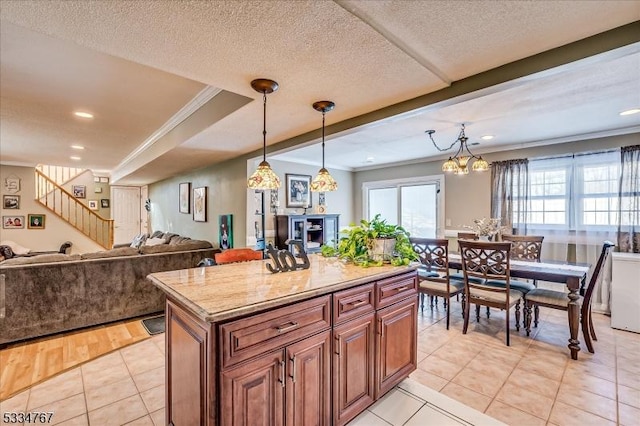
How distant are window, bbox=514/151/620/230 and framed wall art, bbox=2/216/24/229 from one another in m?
10.3

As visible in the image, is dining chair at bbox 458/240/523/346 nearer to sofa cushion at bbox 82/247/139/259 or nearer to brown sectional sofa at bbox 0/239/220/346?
brown sectional sofa at bbox 0/239/220/346

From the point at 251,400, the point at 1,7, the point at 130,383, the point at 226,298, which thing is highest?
the point at 1,7

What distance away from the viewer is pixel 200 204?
599 centimetres

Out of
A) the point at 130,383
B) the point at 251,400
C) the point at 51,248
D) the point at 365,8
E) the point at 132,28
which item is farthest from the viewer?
the point at 51,248

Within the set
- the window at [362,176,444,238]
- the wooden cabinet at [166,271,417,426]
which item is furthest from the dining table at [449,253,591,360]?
the window at [362,176,444,238]

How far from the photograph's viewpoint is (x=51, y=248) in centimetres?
713

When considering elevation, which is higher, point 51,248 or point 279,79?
point 279,79

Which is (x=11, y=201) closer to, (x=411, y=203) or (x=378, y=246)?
(x=378, y=246)

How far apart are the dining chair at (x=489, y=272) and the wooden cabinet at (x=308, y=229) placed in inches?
98.9

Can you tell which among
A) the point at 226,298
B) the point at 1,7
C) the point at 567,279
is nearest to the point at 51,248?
the point at 1,7

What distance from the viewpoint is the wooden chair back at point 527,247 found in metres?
3.74

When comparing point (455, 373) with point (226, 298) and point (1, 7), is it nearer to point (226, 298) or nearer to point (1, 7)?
point (226, 298)

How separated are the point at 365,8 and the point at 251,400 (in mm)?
1946

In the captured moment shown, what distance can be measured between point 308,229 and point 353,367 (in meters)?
3.75
